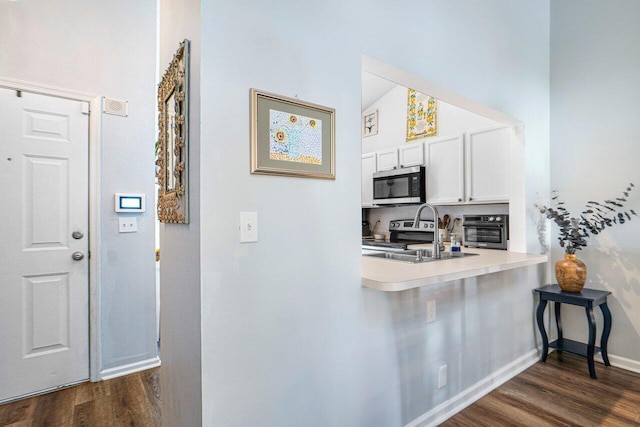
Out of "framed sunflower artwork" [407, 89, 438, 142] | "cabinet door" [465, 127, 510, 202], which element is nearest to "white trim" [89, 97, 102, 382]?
"framed sunflower artwork" [407, 89, 438, 142]

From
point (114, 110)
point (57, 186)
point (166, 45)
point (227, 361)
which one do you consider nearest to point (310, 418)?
point (227, 361)

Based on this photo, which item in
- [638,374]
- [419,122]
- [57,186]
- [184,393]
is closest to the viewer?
[184,393]

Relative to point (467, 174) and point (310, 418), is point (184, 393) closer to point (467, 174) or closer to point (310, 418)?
point (310, 418)

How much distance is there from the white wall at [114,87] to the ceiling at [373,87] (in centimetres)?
234

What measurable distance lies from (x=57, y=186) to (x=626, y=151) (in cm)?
438

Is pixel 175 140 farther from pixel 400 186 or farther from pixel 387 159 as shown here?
pixel 387 159

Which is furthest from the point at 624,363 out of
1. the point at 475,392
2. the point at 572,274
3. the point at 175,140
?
the point at 175,140

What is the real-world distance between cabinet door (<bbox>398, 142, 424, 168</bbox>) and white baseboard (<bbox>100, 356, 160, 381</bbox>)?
10.1 feet

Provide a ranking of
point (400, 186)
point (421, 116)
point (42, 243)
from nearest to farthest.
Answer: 1. point (42, 243)
2. point (400, 186)
3. point (421, 116)

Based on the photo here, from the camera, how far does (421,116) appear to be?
378 cm

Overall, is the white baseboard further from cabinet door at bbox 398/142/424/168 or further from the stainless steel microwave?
cabinet door at bbox 398/142/424/168

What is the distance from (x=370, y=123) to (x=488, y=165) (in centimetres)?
198

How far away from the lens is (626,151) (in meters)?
2.65

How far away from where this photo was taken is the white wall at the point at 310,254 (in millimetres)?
1167
